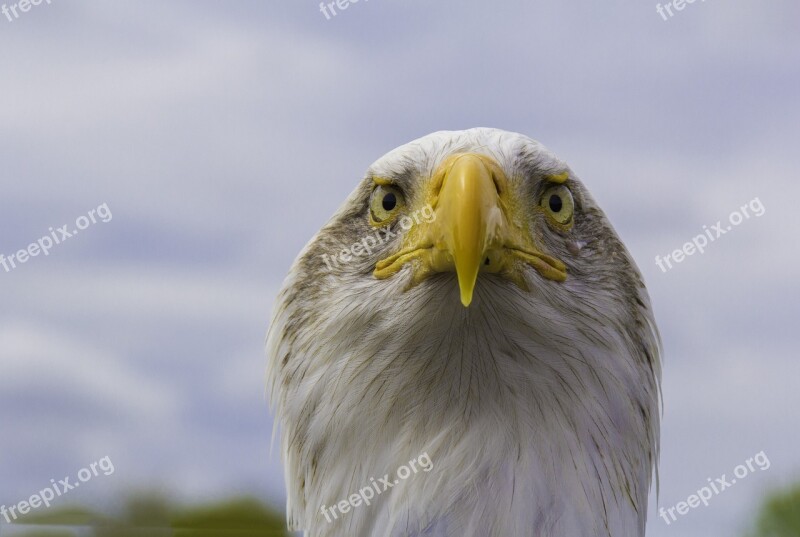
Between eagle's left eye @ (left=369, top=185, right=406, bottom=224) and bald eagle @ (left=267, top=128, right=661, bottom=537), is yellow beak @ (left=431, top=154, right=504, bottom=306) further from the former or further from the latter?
eagle's left eye @ (left=369, top=185, right=406, bottom=224)

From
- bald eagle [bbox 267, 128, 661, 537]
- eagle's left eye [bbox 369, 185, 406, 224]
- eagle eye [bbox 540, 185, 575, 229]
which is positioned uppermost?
eagle's left eye [bbox 369, 185, 406, 224]

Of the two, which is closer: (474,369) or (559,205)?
(474,369)

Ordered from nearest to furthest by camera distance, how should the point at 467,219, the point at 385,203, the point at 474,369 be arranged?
the point at 467,219 < the point at 474,369 < the point at 385,203

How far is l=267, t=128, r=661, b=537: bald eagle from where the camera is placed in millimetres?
3867

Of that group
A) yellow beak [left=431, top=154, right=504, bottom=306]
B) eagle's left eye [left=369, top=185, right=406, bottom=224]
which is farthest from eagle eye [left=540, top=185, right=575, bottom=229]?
eagle's left eye [left=369, top=185, right=406, bottom=224]

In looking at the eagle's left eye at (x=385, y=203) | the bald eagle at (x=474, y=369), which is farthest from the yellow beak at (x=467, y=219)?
the eagle's left eye at (x=385, y=203)

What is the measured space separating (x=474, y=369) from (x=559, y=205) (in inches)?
30.6

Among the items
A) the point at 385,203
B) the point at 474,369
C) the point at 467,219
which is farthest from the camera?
the point at 385,203

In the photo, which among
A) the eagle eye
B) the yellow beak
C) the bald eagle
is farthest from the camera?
the eagle eye

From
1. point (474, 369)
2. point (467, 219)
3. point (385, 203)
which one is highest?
point (385, 203)

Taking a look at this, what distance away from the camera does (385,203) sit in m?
4.26

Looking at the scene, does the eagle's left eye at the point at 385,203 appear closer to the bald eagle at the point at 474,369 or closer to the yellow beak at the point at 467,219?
the bald eagle at the point at 474,369

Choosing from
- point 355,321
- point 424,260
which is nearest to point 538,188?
point 424,260

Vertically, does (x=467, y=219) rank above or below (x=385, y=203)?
below
